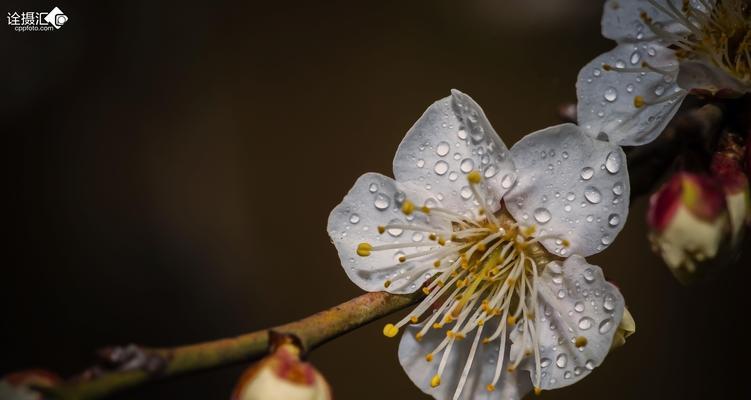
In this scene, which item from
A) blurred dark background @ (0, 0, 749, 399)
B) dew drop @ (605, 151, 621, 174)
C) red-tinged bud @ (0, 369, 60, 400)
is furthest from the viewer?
blurred dark background @ (0, 0, 749, 399)

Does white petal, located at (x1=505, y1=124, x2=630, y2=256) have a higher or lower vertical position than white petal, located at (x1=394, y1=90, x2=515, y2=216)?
lower

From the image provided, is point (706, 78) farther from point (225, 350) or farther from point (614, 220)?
point (225, 350)

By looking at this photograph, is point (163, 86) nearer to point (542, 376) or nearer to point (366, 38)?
point (366, 38)

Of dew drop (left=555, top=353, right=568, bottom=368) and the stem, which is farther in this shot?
dew drop (left=555, top=353, right=568, bottom=368)

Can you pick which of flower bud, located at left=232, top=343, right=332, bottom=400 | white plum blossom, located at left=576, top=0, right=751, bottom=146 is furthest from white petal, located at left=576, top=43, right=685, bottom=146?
flower bud, located at left=232, top=343, right=332, bottom=400

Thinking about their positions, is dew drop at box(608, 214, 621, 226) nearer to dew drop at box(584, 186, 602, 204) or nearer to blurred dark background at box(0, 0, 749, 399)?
dew drop at box(584, 186, 602, 204)

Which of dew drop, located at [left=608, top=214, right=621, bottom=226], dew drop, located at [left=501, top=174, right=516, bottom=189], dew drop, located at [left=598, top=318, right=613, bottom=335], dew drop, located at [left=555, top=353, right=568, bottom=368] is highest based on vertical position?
dew drop, located at [left=501, top=174, right=516, bottom=189]

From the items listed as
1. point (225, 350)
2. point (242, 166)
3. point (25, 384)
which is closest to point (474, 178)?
point (225, 350)
